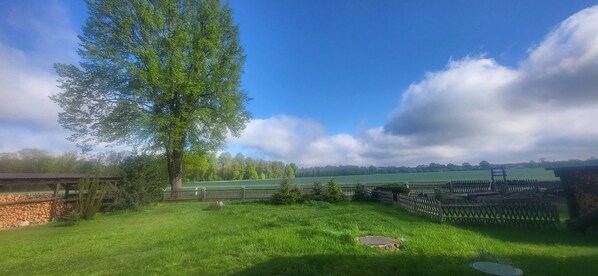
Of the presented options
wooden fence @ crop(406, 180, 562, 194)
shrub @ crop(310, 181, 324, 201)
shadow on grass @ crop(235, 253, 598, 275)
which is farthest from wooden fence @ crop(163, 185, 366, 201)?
shadow on grass @ crop(235, 253, 598, 275)

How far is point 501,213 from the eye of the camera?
37.9 ft

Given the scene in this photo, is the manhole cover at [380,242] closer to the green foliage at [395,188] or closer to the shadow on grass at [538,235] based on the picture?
the shadow on grass at [538,235]

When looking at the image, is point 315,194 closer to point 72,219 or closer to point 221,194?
point 221,194

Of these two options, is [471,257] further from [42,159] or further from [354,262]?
[42,159]

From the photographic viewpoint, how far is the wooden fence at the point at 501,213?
11.0 m

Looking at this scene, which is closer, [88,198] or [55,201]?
[88,198]

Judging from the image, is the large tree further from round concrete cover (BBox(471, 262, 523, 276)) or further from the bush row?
round concrete cover (BBox(471, 262, 523, 276))

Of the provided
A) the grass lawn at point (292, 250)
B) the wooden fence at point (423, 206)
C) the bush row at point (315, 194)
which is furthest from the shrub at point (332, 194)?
the grass lawn at point (292, 250)

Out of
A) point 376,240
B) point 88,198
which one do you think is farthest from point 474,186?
point 88,198

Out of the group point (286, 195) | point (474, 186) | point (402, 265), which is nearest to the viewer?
point (402, 265)

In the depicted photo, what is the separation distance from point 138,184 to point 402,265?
18.7 metres

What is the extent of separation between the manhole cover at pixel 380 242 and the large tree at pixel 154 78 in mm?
17260

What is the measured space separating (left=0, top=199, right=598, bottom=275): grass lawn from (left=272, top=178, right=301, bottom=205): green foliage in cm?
617

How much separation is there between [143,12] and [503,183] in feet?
106
